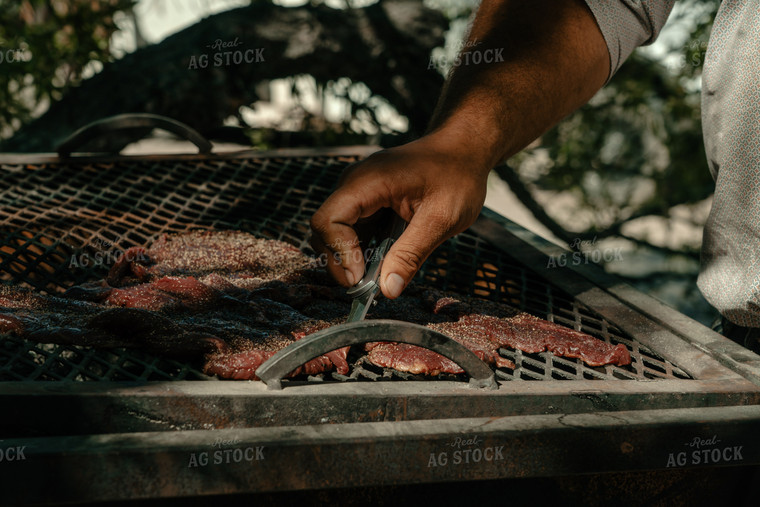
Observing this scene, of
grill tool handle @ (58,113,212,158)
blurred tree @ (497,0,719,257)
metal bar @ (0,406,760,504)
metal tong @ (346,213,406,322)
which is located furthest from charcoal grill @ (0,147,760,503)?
blurred tree @ (497,0,719,257)

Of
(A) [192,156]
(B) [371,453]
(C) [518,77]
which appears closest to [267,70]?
(A) [192,156]

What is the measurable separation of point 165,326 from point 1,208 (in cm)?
123

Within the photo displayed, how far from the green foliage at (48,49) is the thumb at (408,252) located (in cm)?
363

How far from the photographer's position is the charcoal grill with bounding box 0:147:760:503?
128cm

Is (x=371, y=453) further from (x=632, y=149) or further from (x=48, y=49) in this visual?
(x=632, y=149)

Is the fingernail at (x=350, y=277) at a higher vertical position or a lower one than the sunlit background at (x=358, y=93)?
higher

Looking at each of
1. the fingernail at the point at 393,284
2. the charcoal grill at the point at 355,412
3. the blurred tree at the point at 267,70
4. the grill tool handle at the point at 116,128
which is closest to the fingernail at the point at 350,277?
the fingernail at the point at 393,284

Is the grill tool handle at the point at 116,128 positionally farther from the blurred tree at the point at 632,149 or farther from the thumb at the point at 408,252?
the blurred tree at the point at 632,149

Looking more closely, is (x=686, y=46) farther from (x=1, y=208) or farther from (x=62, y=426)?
(x=62, y=426)

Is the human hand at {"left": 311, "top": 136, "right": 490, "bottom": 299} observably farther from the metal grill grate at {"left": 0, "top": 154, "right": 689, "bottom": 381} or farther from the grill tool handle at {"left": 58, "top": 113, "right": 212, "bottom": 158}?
the grill tool handle at {"left": 58, "top": 113, "right": 212, "bottom": 158}

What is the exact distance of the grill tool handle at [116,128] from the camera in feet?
9.48

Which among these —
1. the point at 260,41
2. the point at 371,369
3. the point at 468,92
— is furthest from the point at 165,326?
the point at 260,41

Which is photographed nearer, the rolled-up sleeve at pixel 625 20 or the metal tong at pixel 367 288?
the metal tong at pixel 367 288

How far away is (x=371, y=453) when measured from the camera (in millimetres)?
1384
